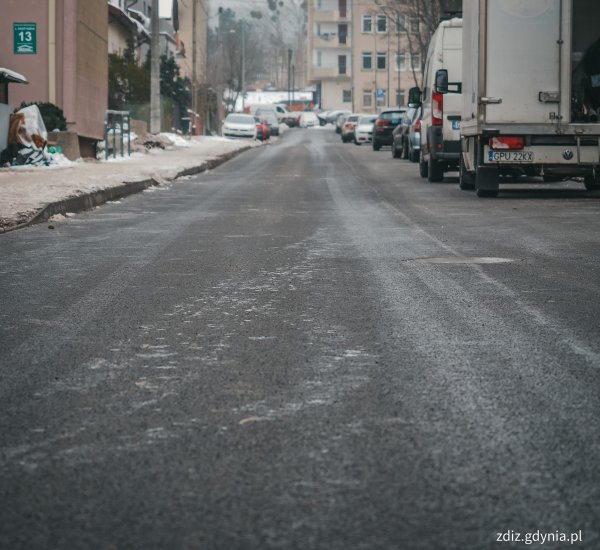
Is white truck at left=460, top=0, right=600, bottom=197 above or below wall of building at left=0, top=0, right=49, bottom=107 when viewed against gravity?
below

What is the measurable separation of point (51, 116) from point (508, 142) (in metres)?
14.0

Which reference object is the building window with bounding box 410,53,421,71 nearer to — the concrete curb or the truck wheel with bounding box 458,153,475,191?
the truck wheel with bounding box 458,153,475,191

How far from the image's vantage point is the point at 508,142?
59.0ft

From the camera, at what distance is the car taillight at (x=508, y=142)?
58.9 ft

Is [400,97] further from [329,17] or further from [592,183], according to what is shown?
[592,183]

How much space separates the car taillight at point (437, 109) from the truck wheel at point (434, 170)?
2.37 ft

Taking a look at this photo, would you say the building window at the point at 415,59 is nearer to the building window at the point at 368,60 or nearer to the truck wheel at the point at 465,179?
the building window at the point at 368,60

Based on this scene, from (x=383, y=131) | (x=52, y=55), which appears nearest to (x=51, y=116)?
(x=52, y=55)

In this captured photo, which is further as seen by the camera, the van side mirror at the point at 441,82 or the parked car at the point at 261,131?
the parked car at the point at 261,131

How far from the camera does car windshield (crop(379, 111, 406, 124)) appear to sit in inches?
1927

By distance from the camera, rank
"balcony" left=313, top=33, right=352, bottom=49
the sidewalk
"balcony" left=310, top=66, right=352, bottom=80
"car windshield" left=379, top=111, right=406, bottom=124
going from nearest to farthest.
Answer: the sidewalk, "car windshield" left=379, top=111, right=406, bottom=124, "balcony" left=313, top=33, right=352, bottom=49, "balcony" left=310, top=66, right=352, bottom=80

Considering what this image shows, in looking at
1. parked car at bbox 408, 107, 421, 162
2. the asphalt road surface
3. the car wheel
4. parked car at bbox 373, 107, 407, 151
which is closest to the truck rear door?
the asphalt road surface

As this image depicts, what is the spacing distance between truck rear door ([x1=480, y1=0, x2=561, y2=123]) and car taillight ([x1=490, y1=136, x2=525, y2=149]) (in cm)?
26

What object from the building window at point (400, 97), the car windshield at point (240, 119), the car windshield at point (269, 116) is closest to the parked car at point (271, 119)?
the car windshield at point (269, 116)
